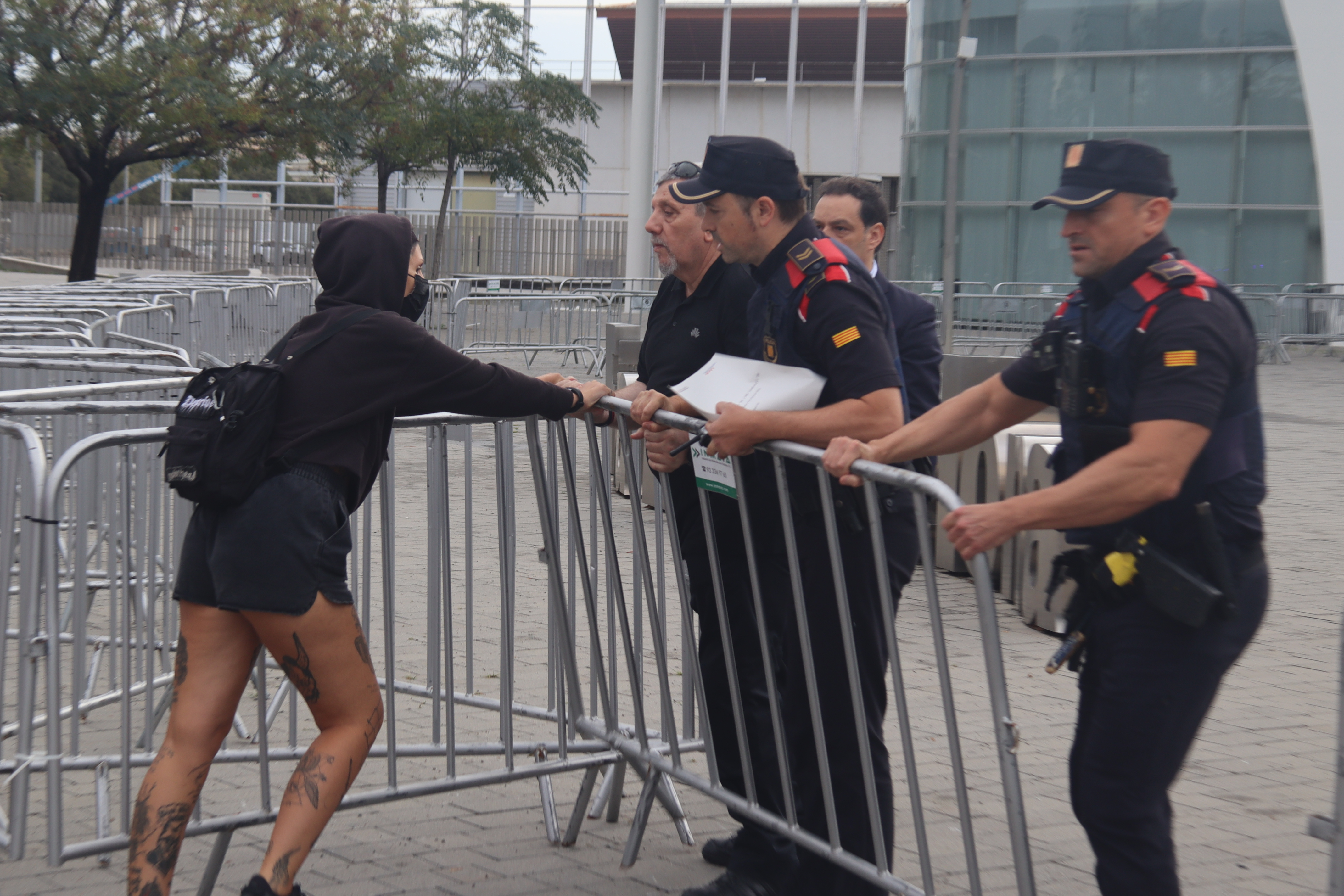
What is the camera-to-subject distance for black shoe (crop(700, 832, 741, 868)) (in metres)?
3.92

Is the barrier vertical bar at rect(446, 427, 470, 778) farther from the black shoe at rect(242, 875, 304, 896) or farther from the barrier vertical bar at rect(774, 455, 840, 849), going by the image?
the barrier vertical bar at rect(774, 455, 840, 849)

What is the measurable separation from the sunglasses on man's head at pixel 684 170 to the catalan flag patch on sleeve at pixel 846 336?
4.03ft

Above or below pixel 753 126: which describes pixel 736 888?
below

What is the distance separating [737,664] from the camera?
3.79 m

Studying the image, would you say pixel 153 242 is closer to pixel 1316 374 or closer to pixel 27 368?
pixel 1316 374

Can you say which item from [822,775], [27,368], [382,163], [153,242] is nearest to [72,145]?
[382,163]

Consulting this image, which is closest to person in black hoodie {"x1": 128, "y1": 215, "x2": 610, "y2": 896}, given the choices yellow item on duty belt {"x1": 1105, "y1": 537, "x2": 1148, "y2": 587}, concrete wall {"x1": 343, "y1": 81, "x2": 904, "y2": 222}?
yellow item on duty belt {"x1": 1105, "y1": 537, "x2": 1148, "y2": 587}

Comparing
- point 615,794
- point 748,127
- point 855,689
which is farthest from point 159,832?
point 748,127

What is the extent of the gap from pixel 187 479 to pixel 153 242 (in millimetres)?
34403

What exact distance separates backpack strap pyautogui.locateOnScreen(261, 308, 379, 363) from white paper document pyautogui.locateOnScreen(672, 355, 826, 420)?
2.63 ft

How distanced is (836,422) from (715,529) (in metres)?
0.73

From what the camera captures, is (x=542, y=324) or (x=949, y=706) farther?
(x=542, y=324)

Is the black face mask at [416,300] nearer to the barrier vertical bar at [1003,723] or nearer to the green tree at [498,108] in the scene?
the barrier vertical bar at [1003,723]

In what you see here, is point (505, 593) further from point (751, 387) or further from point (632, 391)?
point (751, 387)
